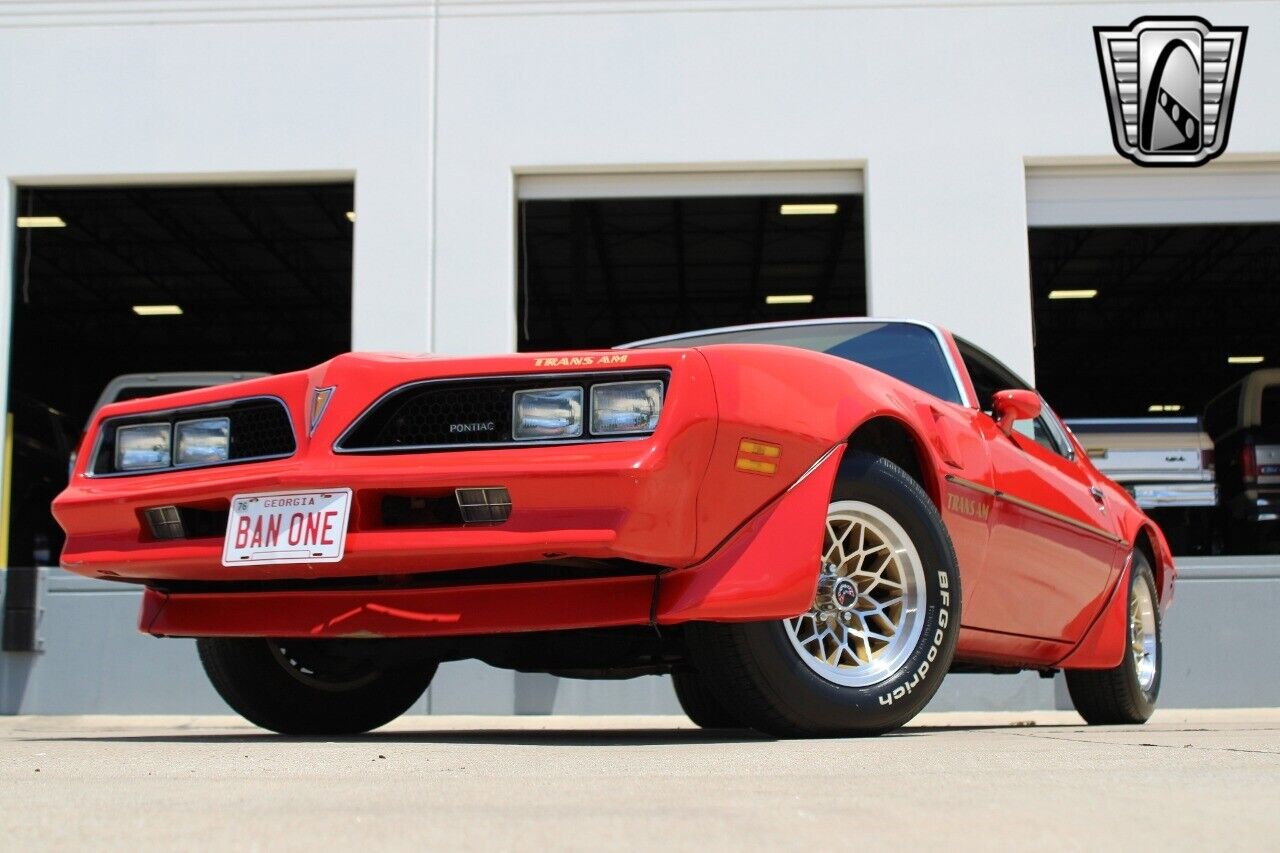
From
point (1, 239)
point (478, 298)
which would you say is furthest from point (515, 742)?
point (1, 239)

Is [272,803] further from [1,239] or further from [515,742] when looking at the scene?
[1,239]

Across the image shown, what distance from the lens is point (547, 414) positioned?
362cm

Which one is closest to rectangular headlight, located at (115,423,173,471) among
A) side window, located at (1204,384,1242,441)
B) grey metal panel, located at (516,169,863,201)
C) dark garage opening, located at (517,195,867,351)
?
dark garage opening, located at (517,195,867,351)

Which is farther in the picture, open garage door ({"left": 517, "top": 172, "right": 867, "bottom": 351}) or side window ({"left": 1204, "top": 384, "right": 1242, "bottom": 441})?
side window ({"left": 1204, "top": 384, "right": 1242, "bottom": 441})

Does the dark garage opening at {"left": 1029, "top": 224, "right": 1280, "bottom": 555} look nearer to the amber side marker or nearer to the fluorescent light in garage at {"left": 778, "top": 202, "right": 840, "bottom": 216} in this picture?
the fluorescent light in garage at {"left": 778, "top": 202, "right": 840, "bottom": 216}

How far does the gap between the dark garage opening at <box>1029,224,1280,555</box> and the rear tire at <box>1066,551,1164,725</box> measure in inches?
115

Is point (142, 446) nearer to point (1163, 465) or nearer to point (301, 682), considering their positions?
point (301, 682)

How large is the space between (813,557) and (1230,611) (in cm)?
558

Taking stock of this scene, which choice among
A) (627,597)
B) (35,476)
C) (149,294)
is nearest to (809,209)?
(35,476)

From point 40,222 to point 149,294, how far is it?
12.7 metres

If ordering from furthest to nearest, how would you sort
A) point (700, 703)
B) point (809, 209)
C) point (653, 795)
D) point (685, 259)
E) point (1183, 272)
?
1. point (1183, 272)
2. point (685, 259)
3. point (809, 209)
4. point (700, 703)
5. point (653, 795)

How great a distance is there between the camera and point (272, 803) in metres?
2.46

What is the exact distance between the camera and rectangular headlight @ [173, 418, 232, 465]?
4082mm

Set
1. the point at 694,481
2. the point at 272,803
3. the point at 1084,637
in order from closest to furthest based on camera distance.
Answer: the point at 272,803
the point at 694,481
the point at 1084,637
